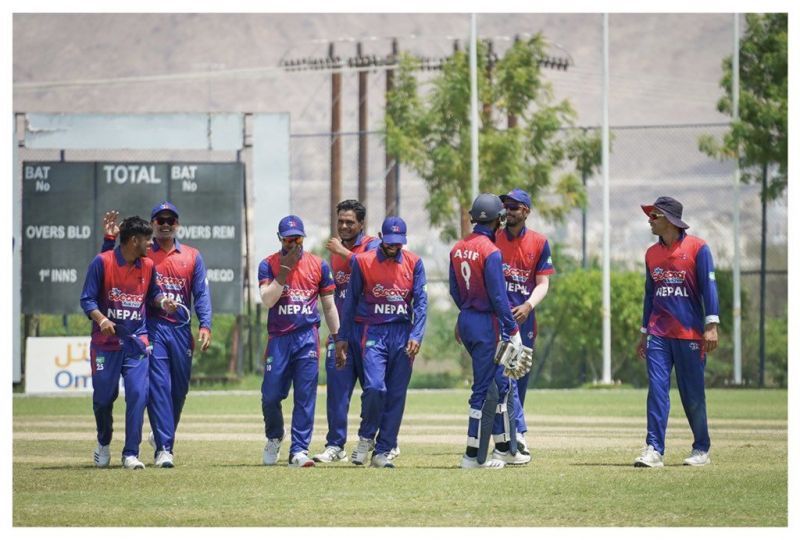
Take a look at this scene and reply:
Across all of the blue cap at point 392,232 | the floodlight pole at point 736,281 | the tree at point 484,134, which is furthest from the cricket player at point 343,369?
the tree at point 484,134

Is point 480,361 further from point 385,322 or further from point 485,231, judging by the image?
point 485,231

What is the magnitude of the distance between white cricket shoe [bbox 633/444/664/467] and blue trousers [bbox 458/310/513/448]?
1349mm

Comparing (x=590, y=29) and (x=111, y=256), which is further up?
(x=590, y=29)

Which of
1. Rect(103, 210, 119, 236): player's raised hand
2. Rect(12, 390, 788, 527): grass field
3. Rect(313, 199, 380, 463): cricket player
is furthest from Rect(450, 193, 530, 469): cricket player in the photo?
Rect(103, 210, 119, 236): player's raised hand

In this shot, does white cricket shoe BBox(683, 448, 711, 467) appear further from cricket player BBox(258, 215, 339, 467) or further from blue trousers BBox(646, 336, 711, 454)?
cricket player BBox(258, 215, 339, 467)

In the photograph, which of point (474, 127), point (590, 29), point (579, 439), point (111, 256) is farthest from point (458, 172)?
point (590, 29)

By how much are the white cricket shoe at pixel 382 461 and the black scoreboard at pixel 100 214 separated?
62.0 ft

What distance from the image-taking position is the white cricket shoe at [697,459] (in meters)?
16.3

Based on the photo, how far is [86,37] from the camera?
132 metres

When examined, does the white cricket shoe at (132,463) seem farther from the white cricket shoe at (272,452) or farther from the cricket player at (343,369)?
the cricket player at (343,369)

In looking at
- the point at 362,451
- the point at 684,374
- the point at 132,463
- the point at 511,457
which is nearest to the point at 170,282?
the point at 132,463

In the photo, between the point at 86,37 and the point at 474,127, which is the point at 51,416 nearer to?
the point at 474,127

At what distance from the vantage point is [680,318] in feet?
54.0
